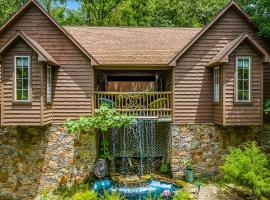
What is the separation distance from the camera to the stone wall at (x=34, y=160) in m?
12.2

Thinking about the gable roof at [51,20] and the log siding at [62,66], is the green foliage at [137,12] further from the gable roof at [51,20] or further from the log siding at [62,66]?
the log siding at [62,66]

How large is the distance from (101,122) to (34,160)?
327cm

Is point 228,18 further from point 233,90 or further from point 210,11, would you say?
point 210,11

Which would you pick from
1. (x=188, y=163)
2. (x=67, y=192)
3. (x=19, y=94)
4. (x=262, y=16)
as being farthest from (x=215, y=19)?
Result: (x=67, y=192)

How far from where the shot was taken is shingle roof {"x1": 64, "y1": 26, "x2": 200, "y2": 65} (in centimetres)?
1338

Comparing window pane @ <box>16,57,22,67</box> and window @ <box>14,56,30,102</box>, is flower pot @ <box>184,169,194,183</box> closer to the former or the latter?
window @ <box>14,56,30,102</box>

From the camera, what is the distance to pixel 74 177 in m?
12.4

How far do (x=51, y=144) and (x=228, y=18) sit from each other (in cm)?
953

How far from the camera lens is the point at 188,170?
1258 cm

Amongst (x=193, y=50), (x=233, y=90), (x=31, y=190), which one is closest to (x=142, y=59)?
(x=193, y=50)

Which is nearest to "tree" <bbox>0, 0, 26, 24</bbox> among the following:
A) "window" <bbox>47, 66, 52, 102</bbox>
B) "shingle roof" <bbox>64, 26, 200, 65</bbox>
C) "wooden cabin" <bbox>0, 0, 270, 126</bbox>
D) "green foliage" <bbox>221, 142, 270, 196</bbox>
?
"shingle roof" <bbox>64, 26, 200, 65</bbox>

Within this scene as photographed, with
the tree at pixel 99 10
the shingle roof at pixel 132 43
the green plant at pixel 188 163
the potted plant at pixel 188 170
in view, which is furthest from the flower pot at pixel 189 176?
the tree at pixel 99 10

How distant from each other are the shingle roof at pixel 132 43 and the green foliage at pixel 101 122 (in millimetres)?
2280

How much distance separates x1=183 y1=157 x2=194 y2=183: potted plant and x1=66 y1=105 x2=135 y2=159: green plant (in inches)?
117
